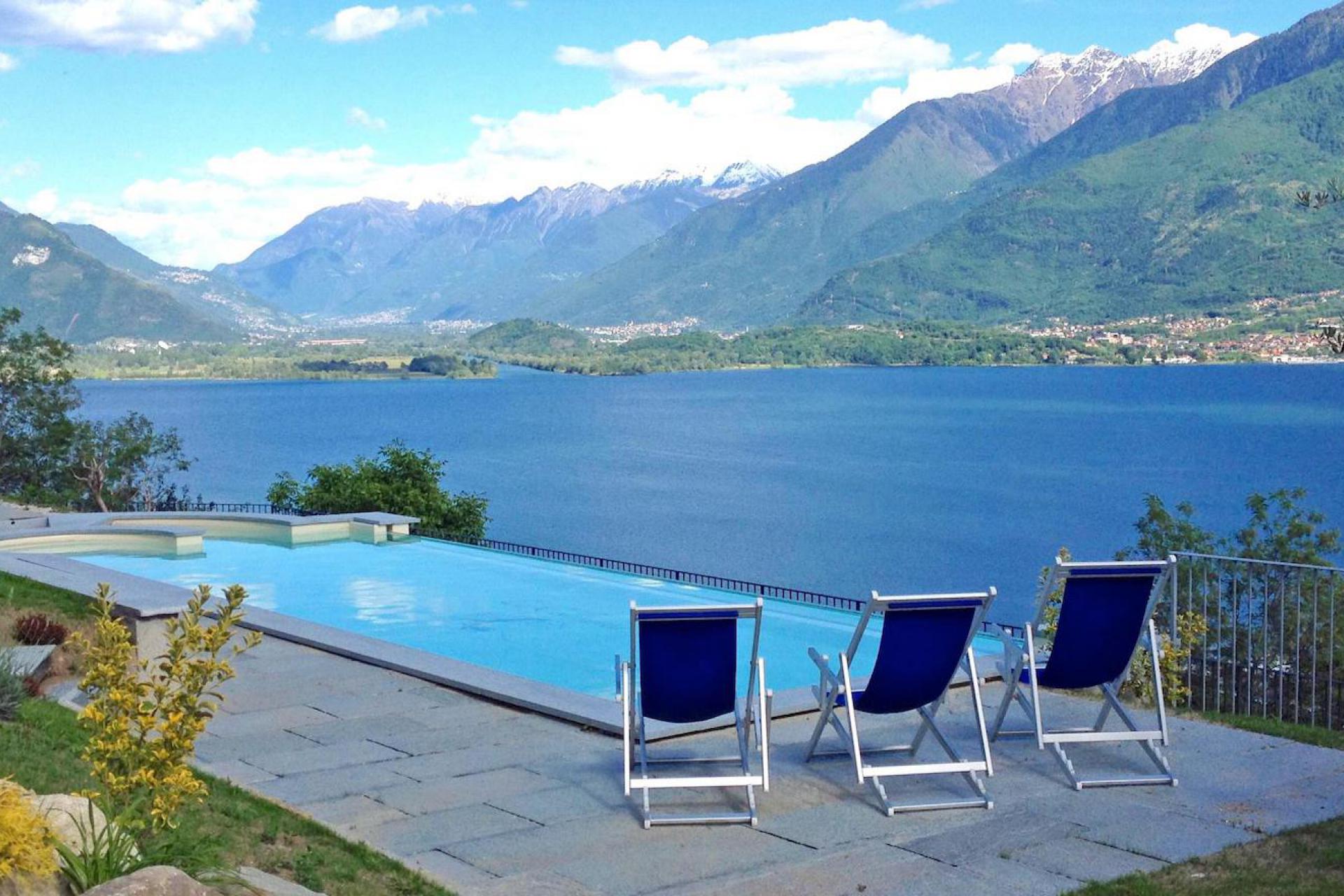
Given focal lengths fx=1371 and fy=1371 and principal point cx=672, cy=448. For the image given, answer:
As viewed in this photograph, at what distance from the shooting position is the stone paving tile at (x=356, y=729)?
249 inches

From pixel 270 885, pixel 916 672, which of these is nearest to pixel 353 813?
pixel 270 885

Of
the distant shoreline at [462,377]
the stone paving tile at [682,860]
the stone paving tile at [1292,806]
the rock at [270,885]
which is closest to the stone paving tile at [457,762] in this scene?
the stone paving tile at [682,860]

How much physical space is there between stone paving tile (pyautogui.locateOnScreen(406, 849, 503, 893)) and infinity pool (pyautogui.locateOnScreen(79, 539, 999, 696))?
4118mm

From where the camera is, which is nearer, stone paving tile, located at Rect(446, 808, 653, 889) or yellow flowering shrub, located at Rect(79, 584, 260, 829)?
yellow flowering shrub, located at Rect(79, 584, 260, 829)

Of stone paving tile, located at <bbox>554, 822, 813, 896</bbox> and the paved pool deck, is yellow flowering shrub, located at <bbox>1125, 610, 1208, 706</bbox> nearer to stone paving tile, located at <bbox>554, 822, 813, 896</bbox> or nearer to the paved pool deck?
the paved pool deck

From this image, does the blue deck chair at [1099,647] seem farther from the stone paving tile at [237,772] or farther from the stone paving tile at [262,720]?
the stone paving tile at [262,720]

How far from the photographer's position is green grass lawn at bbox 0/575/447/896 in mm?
4203

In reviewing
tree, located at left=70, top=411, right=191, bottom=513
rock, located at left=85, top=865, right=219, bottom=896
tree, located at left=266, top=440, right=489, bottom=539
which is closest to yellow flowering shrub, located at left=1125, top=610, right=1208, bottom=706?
rock, located at left=85, top=865, right=219, bottom=896

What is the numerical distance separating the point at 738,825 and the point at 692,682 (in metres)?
0.56

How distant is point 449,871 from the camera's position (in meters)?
4.49

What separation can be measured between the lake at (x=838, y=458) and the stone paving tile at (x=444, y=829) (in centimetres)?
2809

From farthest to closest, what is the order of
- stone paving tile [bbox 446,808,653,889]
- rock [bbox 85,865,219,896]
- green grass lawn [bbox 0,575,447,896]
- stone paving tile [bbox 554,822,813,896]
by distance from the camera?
1. stone paving tile [bbox 446,808,653,889]
2. stone paving tile [bbox 554,822,813,896]
3. green grass lawn [bbox 0,575,447,896]
4. rock [bbox 85,865,219,896]

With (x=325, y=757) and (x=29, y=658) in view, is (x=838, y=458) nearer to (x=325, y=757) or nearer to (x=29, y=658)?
(x=29, y=658)

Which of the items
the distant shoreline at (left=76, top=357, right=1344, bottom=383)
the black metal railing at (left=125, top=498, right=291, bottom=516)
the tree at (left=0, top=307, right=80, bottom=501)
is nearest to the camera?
the black metal railing at (left=125, top=498, right=291, bottom=516)
